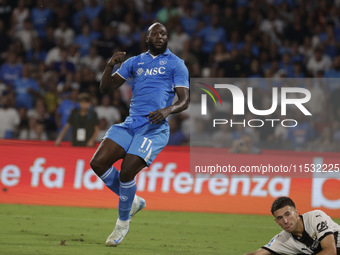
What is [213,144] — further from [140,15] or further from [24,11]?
[24,11]

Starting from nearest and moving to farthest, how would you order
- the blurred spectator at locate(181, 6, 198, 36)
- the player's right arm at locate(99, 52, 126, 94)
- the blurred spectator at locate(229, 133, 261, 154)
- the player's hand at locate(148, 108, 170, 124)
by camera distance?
the player's hand at locate(148, 108, 170, 124) < the player's right arm at locate(99, 52, 126, 94) < the blurred spectator at locate(229, 133, 261, 154) < the blurred spectator at locate(181, 6, 198, 36)

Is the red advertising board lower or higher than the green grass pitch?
higher

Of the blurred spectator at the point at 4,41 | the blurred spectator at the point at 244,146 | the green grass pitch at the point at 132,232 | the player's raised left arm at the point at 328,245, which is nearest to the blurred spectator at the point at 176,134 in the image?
the blurred spectator at the point at 244,146

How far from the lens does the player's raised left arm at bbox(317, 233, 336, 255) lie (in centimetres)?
622

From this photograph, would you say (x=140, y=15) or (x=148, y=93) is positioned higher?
(x=140, y=15)

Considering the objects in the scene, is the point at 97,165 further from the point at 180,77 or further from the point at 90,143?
the point at 90,143

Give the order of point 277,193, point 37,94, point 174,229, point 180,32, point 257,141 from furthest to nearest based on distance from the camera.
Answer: point 180,32, point 37,94, point 257,141, point 277,193, point 174,229

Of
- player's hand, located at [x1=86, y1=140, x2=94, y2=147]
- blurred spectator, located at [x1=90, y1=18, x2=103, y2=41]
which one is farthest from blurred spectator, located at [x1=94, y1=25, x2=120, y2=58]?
player's hand, located at [x1=86, y1=140, x2=94, y2=147]

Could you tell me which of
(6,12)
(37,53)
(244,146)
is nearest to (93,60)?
(37,53)

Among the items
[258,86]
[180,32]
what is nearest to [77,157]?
[258,86]

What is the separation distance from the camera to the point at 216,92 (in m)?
14.1

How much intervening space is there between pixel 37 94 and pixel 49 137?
1414mm

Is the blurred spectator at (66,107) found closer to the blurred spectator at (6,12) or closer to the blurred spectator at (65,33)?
the blurred spectator at (65,33)

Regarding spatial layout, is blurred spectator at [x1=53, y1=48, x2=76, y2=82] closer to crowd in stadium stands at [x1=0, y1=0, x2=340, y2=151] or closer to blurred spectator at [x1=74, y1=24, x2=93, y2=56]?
crowd in stadium stands at [x1=0, y1=0, x2=340, y2=151]
